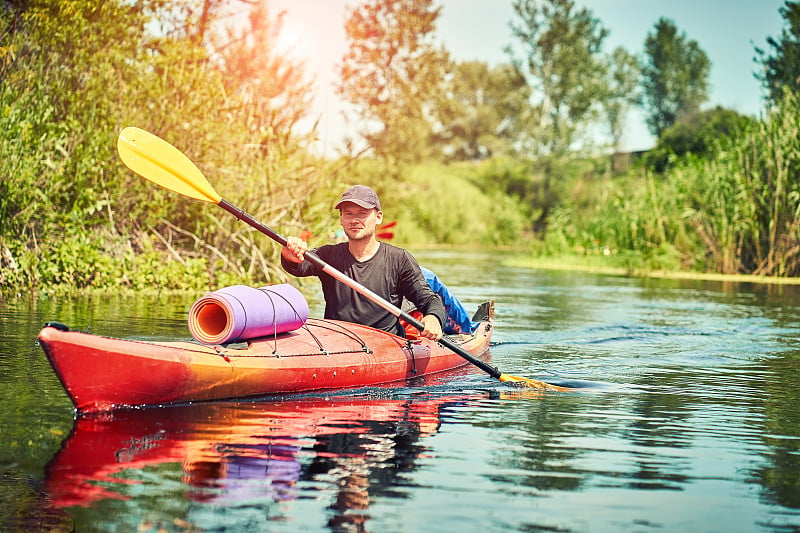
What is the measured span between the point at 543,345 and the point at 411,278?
327cm

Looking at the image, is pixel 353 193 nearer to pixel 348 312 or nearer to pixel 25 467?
pixel 348 312

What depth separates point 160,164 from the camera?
730cm

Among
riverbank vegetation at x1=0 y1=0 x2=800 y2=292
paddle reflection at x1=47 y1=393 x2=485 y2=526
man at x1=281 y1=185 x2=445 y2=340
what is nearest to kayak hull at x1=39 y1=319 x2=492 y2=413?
paddle reflection at x1=47 y1=393 x2=485 y2=526

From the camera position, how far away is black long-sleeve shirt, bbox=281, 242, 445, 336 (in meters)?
7.07

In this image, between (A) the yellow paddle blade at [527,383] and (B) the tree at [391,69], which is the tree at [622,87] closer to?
(B) the tree at [391,69]

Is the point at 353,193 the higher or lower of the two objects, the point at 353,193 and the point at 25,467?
the higher

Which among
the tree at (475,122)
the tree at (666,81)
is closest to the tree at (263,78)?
the tree at (475,122)

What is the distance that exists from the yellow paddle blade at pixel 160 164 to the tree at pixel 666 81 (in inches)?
1990

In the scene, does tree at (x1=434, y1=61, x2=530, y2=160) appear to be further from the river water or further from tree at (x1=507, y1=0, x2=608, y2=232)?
the river water

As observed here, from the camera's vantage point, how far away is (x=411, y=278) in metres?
7.17

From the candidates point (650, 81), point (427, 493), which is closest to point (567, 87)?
point (650, 81)

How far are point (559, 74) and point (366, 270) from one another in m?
34.3

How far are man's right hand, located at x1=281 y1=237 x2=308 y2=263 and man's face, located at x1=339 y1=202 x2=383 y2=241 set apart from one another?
0.30 metres

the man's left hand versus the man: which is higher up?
the man
